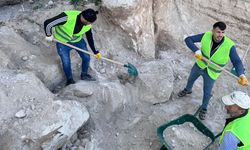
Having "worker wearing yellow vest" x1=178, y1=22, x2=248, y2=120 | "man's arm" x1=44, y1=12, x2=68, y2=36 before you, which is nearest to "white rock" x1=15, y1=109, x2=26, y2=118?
"man's arm" x1=44, y1=12, x2=68, y2=36

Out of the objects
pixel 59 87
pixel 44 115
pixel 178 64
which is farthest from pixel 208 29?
pixel 44 115

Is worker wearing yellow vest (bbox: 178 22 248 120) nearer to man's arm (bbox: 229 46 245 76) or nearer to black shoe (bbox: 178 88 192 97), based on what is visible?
man's arm (bbox: 229 46 245 76)

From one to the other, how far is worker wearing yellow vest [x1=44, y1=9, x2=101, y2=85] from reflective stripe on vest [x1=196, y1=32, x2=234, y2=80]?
182 centimetres

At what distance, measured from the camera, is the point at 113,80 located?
640 centimetres

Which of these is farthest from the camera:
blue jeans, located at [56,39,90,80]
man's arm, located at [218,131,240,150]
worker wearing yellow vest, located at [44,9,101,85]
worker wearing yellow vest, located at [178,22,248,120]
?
blue jeans, located at [56,39,90,80]

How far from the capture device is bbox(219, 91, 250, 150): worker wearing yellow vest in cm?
385

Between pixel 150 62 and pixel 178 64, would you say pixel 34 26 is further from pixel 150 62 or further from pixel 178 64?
pixel 178 64

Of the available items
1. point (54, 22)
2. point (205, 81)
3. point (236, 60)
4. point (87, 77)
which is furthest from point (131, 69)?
point (236, 60)

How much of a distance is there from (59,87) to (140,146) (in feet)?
5.77

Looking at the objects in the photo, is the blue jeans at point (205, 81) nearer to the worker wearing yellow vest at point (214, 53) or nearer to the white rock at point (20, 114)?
the worker wearing yellow vest at point (214, 53)

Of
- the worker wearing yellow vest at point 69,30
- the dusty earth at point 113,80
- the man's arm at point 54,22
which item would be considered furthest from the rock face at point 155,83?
the man's arm at point 54,22

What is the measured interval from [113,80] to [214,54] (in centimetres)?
194

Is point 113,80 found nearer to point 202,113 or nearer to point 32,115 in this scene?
point 202,113

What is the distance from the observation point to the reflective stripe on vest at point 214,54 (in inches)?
211
